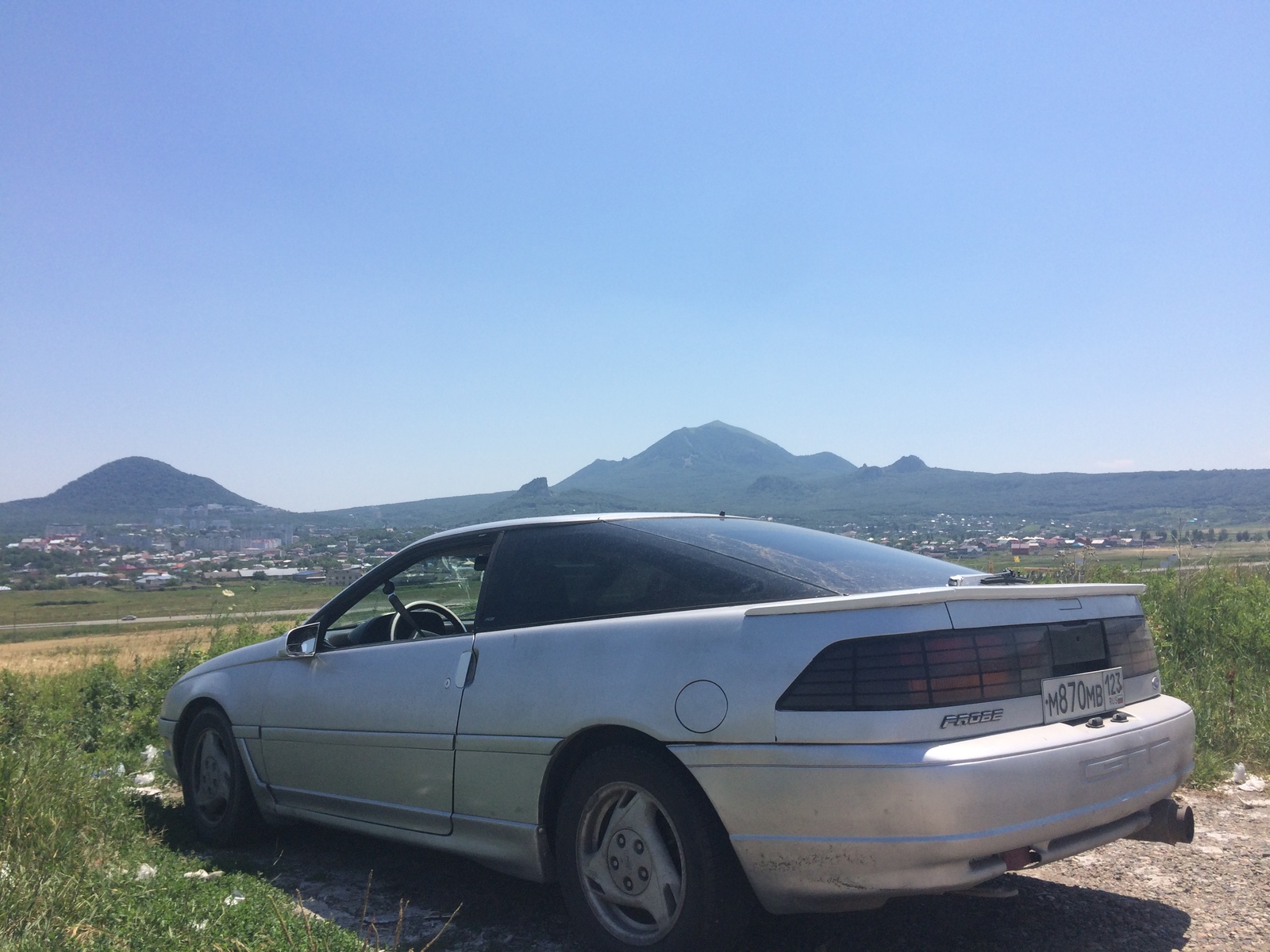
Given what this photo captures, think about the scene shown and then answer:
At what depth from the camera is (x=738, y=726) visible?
296 cm

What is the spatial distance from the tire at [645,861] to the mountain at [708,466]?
3818 inches

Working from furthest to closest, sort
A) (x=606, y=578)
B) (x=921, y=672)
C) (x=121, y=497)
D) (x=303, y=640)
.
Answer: (x=121, y=497), (x=303, y=640), (x=606, y=578), (x=921, y=672)

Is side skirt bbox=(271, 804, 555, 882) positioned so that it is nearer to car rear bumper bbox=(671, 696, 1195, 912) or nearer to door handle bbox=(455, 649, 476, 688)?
door handle bbox=(455, 649, 476, 688)

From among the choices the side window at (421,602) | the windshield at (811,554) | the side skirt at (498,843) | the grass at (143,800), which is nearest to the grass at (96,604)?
the grass at (143,800)

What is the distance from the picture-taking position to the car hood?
4.99m

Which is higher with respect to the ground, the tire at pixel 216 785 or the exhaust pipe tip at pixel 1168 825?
the exhaust pipe tip at pixel 1168 825

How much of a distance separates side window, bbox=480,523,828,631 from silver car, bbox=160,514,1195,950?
0.04 feet

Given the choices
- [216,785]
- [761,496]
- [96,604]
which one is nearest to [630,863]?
[216,785]

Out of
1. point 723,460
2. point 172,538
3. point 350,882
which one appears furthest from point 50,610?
point 723,460

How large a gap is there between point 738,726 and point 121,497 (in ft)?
420

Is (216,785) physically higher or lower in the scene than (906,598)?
lower

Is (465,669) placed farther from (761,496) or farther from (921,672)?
(761,496)

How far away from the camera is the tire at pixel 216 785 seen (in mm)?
4977

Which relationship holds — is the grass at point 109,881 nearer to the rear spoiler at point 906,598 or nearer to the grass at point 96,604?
the rear spoiler at point 906,598
